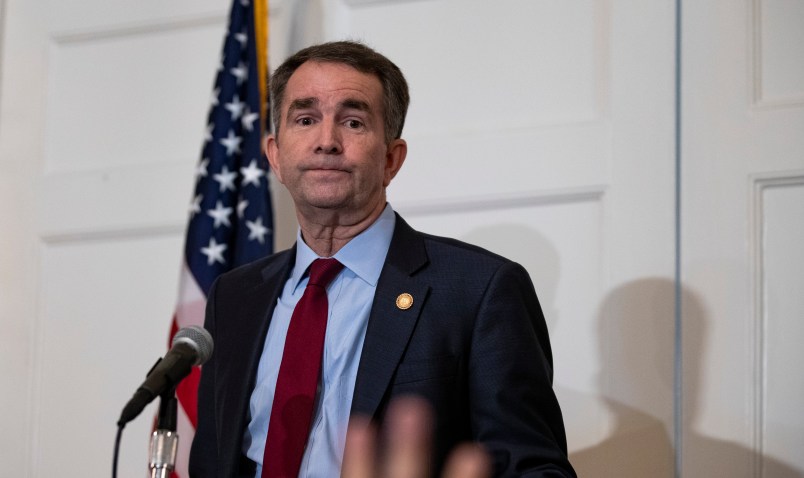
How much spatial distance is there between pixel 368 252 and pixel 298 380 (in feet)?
1.11

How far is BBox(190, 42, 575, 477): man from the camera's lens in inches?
83.8

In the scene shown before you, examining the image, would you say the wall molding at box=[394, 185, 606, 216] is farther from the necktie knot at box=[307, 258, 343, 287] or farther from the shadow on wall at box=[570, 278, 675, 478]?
the necktie knot at box=[307, 258, 343, 287]

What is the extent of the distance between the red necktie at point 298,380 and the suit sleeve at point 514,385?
0.34 meters

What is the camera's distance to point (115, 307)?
11.8 feet

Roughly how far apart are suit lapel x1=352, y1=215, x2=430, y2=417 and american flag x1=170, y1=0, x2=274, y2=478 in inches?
37.7

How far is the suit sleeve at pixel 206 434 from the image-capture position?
95.6 inches

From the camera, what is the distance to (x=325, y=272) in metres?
2.37

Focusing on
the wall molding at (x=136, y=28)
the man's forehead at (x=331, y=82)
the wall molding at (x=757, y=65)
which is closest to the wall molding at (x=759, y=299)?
the wall molding at (x=757, y=65)

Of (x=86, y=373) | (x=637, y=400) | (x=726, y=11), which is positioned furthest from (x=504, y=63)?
(x=86, y=373)

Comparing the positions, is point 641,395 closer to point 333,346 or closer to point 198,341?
point 333,346

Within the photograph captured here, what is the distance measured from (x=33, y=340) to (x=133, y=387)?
44 centimetres

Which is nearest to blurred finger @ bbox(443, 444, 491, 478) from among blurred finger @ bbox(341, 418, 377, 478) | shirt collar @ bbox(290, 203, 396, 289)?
blurred finger @ bbox(341, 418, 377, 478)

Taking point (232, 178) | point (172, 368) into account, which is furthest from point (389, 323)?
point (232, 178)

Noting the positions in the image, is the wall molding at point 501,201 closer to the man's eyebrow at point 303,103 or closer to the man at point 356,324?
the man at point 356,324
